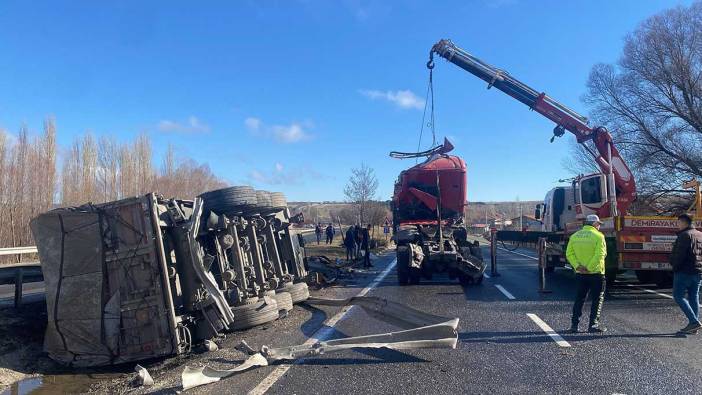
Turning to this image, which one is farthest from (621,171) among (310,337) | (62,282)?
(62,282)

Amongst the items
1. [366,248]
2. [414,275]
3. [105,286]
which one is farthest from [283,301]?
[366,248]

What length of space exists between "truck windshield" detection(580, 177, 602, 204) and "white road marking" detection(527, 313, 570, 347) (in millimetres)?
7294

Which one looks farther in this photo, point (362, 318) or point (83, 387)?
point (362, 318)

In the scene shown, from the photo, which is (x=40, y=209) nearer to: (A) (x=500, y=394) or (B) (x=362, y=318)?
(B) (x=362, y=318)

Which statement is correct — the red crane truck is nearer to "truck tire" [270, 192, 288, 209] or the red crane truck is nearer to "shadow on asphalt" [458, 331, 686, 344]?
"shadow on asphalt" [458, 331, 686, 344]

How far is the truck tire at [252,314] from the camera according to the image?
24.5 ft

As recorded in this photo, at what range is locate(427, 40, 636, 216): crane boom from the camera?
1438 centimetres

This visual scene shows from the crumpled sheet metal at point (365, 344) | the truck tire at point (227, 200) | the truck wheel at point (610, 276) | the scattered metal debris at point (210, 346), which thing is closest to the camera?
the crumpled sheet metal at point (365, 344)

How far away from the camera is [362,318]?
28.1ft

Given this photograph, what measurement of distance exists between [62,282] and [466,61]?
13.4 m

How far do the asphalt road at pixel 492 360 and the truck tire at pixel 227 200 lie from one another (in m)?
1.85

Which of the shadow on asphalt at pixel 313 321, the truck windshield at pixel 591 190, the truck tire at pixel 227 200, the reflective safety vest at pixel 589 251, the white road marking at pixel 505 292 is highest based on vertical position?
the truck windshield at pixel 591 190

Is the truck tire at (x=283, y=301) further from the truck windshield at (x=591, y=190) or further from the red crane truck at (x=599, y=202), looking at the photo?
the truck windshield at (x=591, y=190)

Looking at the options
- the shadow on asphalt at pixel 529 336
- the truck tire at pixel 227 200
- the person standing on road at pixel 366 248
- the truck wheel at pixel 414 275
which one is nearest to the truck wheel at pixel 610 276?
the truck wheel at pixel 414 275
